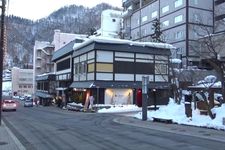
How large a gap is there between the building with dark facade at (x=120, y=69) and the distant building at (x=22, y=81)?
367 ft

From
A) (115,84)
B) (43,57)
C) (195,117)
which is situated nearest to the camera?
(195,117)

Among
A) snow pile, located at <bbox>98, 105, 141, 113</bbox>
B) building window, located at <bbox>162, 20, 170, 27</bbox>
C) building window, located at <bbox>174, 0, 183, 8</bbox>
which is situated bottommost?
snow pile, located at <bbox>98, 105, 141, 113</bbox>

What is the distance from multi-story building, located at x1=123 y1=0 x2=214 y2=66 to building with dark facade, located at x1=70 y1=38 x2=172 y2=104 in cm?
1293

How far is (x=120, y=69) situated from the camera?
55062 millimetres

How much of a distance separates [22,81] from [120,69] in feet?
396

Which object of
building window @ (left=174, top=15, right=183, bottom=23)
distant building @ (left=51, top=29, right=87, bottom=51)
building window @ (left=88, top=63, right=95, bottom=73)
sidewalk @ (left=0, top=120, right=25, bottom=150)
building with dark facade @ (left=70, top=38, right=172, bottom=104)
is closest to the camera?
sidewalk @ (left=0, top=120, right=25, bottom=150)

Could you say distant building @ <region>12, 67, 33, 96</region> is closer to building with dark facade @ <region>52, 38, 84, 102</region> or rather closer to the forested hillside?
the forested hillside

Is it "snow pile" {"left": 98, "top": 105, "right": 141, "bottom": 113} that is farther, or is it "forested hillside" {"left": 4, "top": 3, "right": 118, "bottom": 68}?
"snow pile" {"left": 98, "top": 105, "right": 141, "bottom": 113}

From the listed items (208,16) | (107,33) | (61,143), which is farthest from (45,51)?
(61,143)

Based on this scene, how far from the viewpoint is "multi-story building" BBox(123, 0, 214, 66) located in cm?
7719

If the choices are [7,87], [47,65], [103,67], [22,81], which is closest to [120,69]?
[103,67]

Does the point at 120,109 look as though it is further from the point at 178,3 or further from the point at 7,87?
the point at 7,87

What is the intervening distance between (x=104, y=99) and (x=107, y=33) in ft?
232

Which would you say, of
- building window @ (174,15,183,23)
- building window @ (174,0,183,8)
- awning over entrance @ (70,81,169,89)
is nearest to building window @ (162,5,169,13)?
building window @ (174,0,183,8)
